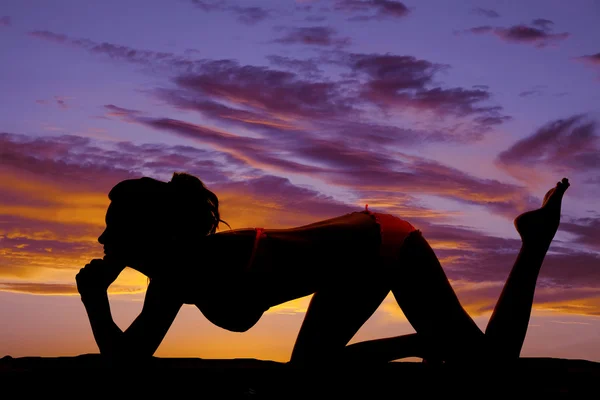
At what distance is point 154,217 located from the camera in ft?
13.9

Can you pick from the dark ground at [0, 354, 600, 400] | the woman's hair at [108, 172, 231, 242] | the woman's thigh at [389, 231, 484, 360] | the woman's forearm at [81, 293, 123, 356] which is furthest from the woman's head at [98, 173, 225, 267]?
the woman's thigh at [389, 231, 484, 360]

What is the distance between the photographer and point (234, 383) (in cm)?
458

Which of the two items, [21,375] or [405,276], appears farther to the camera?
[405,276]

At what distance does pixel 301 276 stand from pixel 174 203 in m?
0.94

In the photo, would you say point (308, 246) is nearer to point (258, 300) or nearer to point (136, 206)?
point (258, 300)

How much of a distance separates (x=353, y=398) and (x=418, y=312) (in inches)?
37.6

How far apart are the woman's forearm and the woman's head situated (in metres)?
0.39

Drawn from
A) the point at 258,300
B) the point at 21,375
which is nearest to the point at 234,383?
the point at 258,300

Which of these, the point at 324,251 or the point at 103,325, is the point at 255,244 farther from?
Answer: the point at 103,325

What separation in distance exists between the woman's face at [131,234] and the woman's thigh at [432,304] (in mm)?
1639

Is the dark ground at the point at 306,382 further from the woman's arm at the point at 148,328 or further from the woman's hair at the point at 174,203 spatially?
the woman's hair at the point at 174,203

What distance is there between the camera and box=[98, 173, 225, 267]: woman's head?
425 cm

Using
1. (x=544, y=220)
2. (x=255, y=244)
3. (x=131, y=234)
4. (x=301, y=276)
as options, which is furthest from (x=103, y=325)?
(x=544, y=220)

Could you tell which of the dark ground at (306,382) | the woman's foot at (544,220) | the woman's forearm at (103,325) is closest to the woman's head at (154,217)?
the woman's forearm at (103,325)
